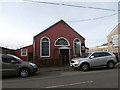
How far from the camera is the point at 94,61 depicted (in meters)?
15.8

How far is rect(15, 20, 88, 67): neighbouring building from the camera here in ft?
75.6

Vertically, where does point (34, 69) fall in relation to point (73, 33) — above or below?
below

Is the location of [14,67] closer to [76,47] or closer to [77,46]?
[76,47]

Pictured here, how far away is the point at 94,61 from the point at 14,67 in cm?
773

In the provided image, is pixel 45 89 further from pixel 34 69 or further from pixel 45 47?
pixel 45 47

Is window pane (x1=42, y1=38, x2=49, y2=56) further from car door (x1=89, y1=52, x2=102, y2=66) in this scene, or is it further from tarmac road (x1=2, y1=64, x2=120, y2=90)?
tarmac road (x1=2, y1=64, x2=120, y2=90)

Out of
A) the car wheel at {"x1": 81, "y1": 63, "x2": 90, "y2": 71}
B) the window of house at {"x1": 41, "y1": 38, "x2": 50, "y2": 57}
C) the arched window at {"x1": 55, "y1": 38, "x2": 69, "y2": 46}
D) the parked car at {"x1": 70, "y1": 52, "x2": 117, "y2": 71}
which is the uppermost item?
the arched window at {"x1": 55, "y1": 38, "x2": 69, "y2": 46}

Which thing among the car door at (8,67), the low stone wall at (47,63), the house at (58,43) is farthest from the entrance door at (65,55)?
the car door at (8,67)

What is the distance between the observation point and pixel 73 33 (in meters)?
24.7

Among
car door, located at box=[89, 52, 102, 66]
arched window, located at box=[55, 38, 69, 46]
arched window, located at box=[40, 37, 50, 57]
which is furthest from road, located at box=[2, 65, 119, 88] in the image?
arched window, located at box=[55, 38, 69, 46]

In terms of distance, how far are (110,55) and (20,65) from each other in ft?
30.9

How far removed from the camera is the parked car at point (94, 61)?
15.4 m

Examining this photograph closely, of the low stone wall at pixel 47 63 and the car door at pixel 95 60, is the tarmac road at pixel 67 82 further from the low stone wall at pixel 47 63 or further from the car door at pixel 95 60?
the low stone wall at pixel 47 63

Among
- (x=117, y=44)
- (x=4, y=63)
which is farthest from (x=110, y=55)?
(x=117, y=44)
